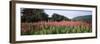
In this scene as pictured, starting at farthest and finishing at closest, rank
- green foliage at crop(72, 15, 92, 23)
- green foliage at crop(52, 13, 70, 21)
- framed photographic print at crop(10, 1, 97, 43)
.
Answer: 1. green foliage at crop(72, 15, 92, 23)
2. green foliage at crop(52, 13, 70, 21)
3. framed photographic print at crop(10, 1, 97, 43)

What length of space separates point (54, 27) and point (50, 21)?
83 millimetres

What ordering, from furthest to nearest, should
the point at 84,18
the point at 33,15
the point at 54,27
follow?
the point at 84,18
the point at 54,27
the point at 33,15

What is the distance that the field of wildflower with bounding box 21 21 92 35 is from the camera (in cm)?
178

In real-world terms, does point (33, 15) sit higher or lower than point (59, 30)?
higher

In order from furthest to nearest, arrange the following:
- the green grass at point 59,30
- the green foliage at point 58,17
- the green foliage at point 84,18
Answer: the green foliage at point 84,18 → the green foliage at point 58,17 → the green grass at point 59,30

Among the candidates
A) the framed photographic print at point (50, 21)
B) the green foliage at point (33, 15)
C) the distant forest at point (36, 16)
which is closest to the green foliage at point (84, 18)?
the framed photographic print at point (50, 21)

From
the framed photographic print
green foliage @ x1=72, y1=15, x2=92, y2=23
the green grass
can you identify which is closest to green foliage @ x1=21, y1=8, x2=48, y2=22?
the framed photographic print

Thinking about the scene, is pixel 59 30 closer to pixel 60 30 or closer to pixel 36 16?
pixel 60 30

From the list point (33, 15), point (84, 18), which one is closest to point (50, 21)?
point (33, 15)

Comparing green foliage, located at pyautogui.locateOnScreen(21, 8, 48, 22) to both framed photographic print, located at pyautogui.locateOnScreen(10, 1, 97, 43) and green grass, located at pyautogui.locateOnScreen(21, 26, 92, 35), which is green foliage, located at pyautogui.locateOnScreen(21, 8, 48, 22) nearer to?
framed photographic print, located at pyautogui.locateOnScreen(10, 1, 97, 43)

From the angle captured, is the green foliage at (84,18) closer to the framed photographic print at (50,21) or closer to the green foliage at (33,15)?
the framed photographic print at (50,21)

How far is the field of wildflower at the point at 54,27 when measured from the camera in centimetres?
178

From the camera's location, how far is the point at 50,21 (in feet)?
6.19

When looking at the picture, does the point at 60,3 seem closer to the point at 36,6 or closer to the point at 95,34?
the point at 36,6
